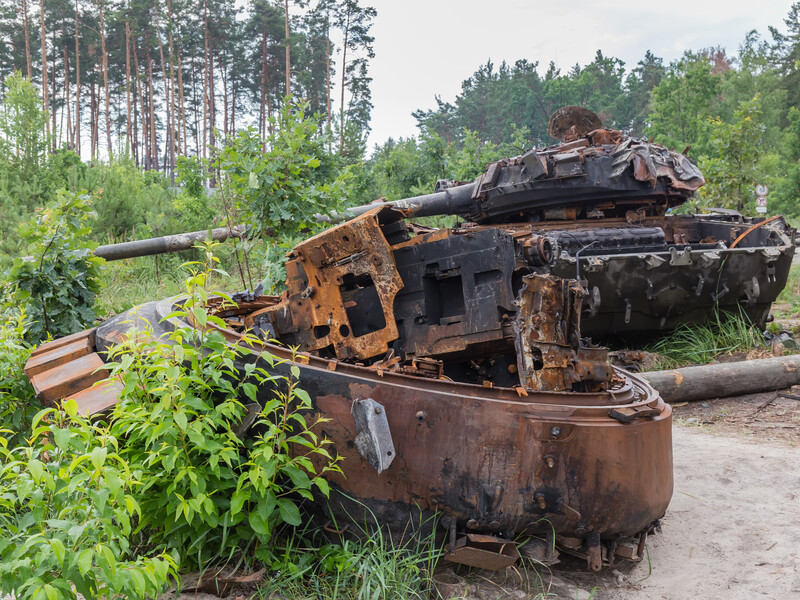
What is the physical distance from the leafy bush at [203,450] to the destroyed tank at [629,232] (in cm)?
368

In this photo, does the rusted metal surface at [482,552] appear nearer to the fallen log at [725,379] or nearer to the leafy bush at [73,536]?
the leafy bush at [73,536]

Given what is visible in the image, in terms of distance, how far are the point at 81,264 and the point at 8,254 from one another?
288 inches

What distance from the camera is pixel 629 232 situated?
771 cm

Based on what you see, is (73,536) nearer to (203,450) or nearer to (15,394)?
(203,450)

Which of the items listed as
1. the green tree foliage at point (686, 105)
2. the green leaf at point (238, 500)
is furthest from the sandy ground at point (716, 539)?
the green tree foliage at point (686, 105)

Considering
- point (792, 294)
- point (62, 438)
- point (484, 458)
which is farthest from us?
point (792, 294)

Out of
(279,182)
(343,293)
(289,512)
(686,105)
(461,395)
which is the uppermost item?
(686,105)

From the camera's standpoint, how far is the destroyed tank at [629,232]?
740 cm

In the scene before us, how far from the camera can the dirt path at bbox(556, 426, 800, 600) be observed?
357cm

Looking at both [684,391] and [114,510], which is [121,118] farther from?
[114,510]

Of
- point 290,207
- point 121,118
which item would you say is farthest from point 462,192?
point 121,118

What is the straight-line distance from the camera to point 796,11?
3681cm

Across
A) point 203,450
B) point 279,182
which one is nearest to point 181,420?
point 203,450

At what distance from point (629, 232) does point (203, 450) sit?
19.2 feet
